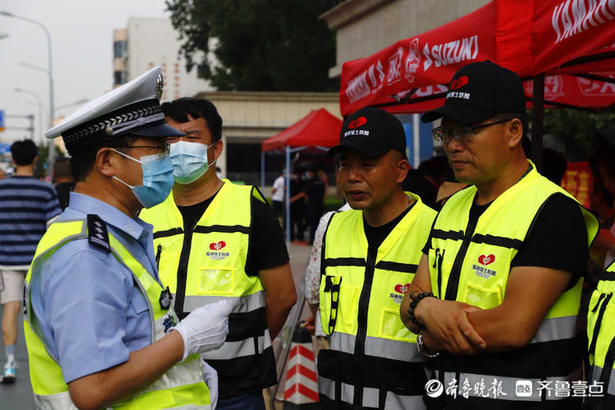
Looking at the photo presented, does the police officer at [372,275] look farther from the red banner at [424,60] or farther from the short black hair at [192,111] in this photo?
the red banner at [424,60]

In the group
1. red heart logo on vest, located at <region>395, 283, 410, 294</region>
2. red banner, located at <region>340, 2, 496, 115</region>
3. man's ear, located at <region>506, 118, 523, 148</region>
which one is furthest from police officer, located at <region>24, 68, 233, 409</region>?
red banner, located at <region>340, 2, 496, 115</region>

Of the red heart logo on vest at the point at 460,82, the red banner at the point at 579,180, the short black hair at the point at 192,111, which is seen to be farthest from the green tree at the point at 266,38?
the red heart logo on vest at the point at 460,82

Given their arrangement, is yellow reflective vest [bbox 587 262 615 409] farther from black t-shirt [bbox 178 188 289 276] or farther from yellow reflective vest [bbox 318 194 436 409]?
black t-shirt [bbox 178 188 289 276]

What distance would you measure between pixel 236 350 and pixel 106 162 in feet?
4.19

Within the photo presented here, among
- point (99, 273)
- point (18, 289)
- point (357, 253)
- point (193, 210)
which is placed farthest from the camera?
point (18, 289)

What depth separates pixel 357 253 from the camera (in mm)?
2930

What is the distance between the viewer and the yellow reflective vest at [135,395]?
1.91 meters

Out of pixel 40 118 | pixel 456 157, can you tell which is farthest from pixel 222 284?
pixel 40 118

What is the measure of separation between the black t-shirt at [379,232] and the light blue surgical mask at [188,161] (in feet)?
2.86

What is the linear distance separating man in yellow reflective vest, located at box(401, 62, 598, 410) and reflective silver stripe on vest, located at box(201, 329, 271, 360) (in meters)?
0.84

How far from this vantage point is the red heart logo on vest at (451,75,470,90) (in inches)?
100

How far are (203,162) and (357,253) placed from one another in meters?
0.91

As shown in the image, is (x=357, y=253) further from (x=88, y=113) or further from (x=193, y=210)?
(x=88, y=113)

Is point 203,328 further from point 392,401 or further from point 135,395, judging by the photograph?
point 392,401
